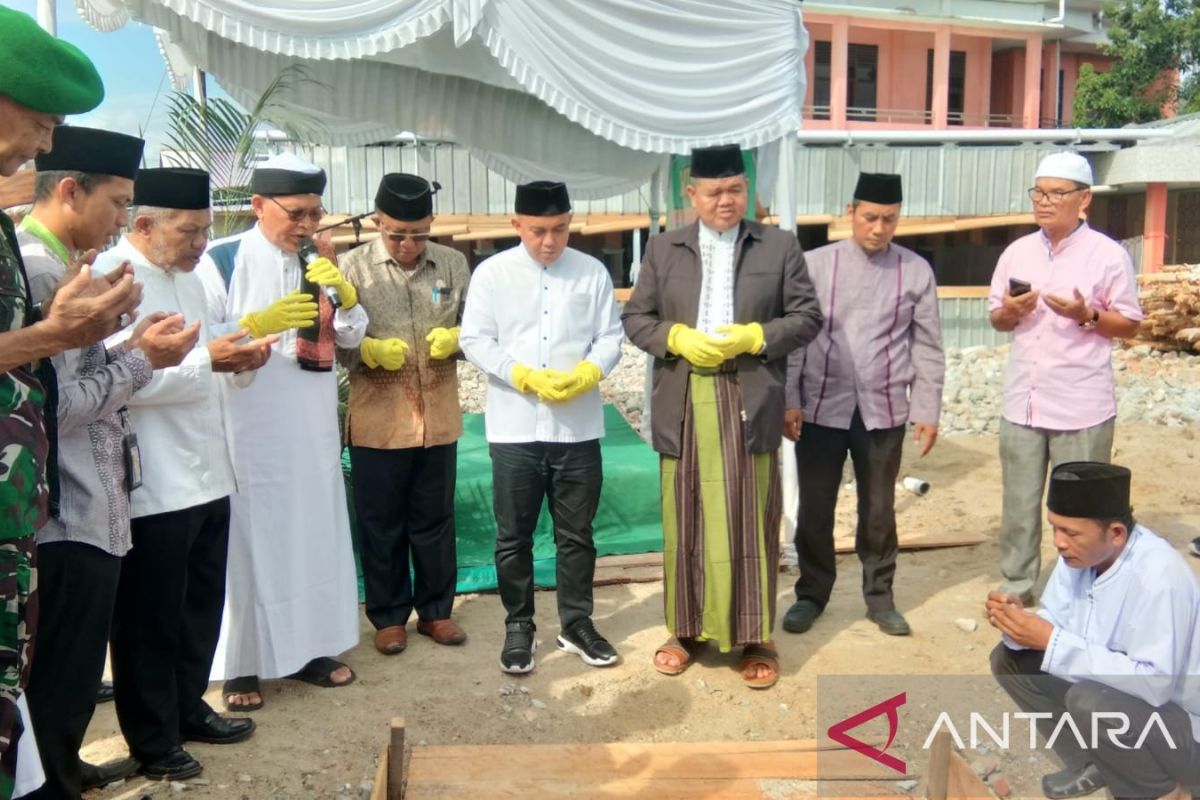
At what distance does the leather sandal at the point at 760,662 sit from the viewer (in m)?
4.03

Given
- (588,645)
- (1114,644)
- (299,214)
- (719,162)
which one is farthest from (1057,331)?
(299,214)

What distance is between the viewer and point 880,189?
14.1ft

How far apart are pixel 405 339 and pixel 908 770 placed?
2.47 m

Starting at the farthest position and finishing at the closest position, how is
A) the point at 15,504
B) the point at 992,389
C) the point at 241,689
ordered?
the point at 992,389 < the point at 241,689 < the point at 15,504

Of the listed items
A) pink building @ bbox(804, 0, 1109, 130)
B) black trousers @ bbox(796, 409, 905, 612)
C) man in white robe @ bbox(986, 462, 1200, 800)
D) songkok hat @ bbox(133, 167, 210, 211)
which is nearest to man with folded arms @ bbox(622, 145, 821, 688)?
black trousers @ bbox(796, 409, 905, 612)

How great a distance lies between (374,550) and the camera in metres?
4.30

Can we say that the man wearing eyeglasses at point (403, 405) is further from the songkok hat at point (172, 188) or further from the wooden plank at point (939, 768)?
the wooden plank at point (939, 768)

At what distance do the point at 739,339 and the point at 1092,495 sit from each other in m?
1.43

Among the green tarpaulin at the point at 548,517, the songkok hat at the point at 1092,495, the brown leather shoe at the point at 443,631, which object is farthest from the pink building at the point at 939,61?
the songkok hat at the point at 1092,495

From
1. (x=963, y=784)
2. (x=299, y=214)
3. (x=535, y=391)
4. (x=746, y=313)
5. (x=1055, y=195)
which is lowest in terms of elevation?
(x=963, y=784)

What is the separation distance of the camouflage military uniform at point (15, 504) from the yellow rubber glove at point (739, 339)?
8.00 ft

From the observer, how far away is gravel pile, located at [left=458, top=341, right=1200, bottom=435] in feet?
30.1

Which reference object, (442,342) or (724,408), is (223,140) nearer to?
(442,342)

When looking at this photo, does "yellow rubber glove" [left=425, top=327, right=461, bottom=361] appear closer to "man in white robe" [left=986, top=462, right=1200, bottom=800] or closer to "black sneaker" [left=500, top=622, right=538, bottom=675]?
"black sneaker" [left=500, top=622, right=538, bottom=675]
